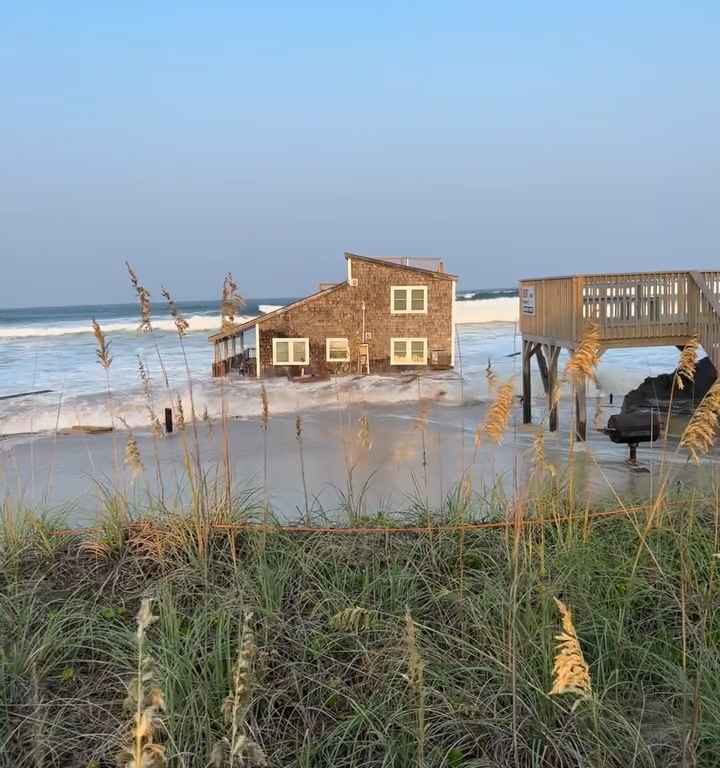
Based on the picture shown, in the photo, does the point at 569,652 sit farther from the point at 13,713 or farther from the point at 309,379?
the point at 309,379

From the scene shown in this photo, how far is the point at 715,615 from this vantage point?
3592 millimetres

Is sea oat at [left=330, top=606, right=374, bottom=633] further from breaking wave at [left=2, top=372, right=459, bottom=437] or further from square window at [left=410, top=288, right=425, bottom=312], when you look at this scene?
square window at [left=410, top=288, right=425, bottom=312]

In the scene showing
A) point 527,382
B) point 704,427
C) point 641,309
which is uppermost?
point 641,309

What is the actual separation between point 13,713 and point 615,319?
37.3 feet

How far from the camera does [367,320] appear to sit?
1181 inches

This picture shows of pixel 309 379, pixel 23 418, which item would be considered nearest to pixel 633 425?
pixel 23 418

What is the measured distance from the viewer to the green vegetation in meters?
2.73

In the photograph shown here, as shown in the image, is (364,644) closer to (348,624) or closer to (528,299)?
(348,624)

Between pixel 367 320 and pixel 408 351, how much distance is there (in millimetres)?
1998

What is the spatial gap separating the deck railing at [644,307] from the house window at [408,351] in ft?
54.5

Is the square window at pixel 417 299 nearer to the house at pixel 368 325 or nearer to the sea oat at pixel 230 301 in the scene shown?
the house at pixel 368 325

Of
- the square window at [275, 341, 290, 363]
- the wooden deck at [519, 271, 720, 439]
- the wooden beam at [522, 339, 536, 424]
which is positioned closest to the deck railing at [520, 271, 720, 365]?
the wooden deck at [519, 271, 720, 439]

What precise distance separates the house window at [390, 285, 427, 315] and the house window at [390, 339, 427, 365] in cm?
113

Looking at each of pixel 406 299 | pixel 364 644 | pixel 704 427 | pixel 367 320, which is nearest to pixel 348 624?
pixel 364 644
